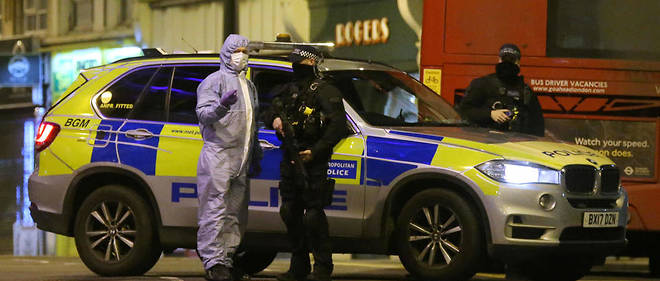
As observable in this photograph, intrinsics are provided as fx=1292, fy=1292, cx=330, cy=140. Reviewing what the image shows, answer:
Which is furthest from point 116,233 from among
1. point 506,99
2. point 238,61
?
point 506,99

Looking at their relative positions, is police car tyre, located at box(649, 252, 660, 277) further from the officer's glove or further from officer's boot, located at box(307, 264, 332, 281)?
the officer's glove

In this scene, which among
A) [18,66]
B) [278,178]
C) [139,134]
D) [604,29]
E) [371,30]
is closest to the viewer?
[278,178]

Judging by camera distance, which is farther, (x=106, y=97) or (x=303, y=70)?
(x=106, y=97)

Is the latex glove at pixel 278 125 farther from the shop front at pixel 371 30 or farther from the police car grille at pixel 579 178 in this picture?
the shop front at pixel 371 30

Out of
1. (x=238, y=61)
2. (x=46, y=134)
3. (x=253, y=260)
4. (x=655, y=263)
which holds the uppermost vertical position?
(x=238, y=61)

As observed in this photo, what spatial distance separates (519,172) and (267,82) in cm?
211

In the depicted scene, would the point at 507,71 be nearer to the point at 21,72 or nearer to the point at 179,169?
the point at 179,169

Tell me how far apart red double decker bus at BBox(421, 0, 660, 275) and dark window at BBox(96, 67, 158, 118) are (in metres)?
2.43

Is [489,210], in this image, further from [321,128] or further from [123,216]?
[123,216]

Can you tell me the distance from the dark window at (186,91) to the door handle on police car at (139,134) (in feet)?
0.65

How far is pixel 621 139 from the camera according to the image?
10.7 metres

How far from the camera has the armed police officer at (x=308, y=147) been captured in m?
8.42

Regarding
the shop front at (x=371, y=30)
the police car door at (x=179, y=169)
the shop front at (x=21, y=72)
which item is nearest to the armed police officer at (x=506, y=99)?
the police car door at (x=179, y=169)

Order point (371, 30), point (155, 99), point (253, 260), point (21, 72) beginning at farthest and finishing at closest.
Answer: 1. point (21, 72)
2. point (371, 30)
3. point (253, 260)
4. point (155, 99)
